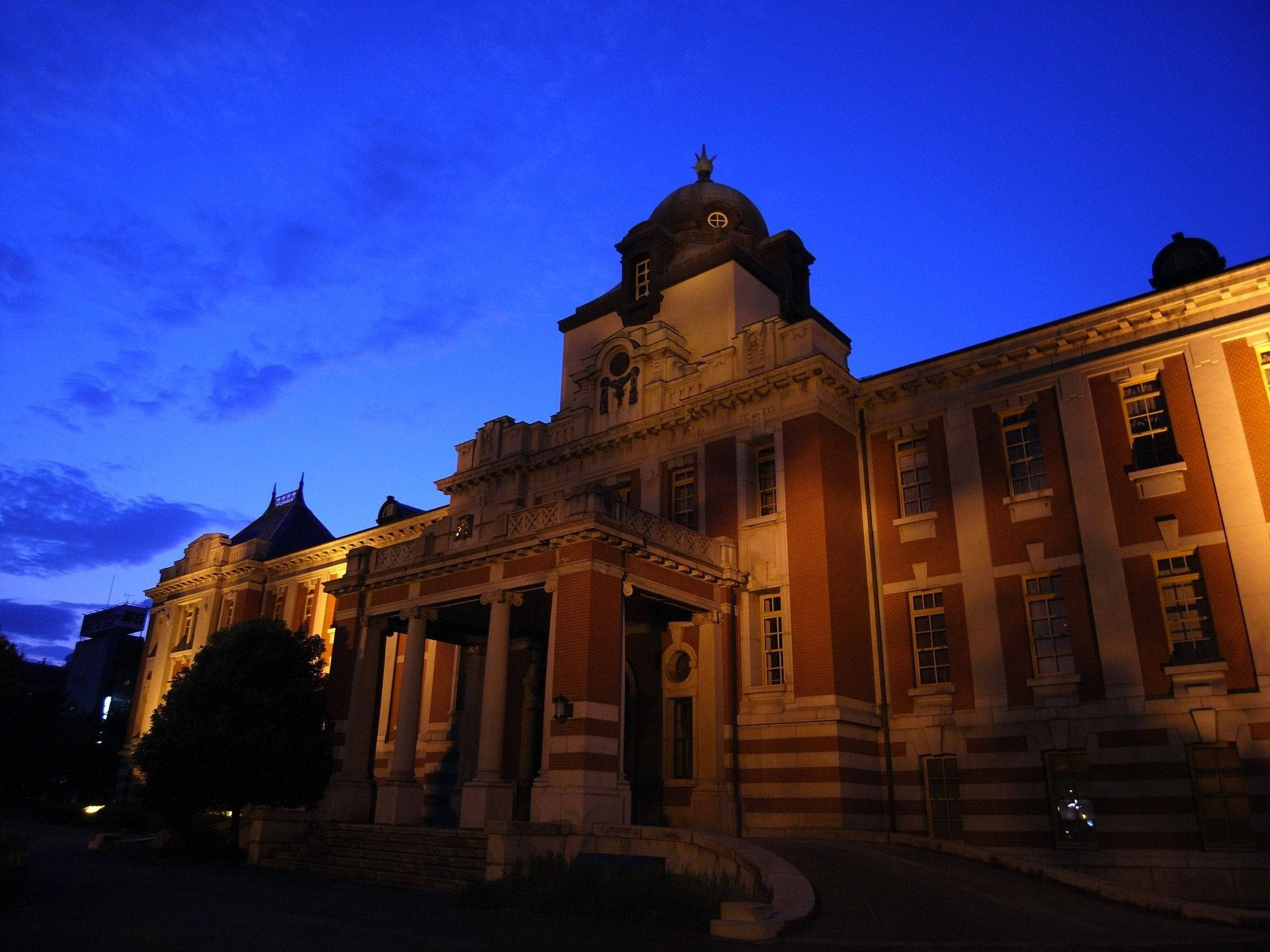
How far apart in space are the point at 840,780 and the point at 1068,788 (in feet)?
16.2

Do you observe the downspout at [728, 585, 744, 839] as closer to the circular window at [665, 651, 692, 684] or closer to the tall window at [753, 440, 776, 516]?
the circular window at [665, 651, 692, 684]

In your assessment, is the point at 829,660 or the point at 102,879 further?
the point at 829,660

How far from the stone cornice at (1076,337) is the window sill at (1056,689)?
25.4 feet

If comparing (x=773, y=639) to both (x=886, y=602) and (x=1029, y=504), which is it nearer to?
(x=886, y=602)

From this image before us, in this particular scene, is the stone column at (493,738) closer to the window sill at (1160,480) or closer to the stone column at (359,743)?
the stone column at (359,743)

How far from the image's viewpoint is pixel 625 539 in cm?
2108

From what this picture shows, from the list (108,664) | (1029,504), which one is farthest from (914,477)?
(108,664)

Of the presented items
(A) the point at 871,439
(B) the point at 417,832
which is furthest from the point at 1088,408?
(B) the point at 417,832

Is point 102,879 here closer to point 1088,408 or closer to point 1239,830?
point 1239,830

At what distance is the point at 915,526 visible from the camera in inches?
934

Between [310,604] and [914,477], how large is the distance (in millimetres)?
30065

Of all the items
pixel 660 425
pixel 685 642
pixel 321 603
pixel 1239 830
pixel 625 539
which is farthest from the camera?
pixel 321 603

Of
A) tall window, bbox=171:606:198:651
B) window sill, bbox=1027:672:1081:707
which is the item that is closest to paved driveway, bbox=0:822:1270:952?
window sill, bbox=1027:672:1081:707

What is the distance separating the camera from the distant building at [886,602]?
750 inches
